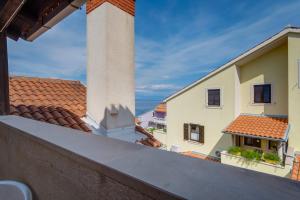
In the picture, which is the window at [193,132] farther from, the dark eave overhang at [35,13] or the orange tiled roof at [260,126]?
the dark eave overhang at [35,13]

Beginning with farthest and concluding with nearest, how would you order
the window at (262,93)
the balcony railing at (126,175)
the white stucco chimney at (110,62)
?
the window at (262,93) → the white stucco chimney at (110,62) → the balcony railing at (126,175)

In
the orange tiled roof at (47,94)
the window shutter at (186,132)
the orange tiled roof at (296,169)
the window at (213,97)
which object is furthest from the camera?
the window shutter at (186,132)

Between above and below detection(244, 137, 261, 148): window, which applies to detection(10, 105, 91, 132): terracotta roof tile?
above

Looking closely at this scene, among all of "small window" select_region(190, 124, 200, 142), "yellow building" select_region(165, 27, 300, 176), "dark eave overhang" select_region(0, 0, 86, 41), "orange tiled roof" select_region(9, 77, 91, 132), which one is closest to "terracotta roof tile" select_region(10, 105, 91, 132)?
"orange tiled roof" select_region(9, 77, 91, 132)

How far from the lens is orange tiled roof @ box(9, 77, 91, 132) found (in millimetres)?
2660

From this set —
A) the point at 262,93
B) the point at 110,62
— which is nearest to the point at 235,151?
the point at 262,93

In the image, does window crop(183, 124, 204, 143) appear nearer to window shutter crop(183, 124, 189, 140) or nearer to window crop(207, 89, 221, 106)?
window shutter crop(183, 124, 189, 140)

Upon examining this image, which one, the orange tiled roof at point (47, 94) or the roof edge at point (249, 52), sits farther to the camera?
the roof edge at point (249, 52)

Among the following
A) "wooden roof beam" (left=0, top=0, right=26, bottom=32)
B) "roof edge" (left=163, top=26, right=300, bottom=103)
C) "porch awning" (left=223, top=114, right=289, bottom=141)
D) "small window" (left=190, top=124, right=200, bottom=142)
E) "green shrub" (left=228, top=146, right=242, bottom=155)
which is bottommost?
"green shrub" (left=228, top=146, right=242, bottom=155)

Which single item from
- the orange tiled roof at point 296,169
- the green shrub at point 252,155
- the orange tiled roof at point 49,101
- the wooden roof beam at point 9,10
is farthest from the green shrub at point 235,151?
the wooden roof beam at point 9,10

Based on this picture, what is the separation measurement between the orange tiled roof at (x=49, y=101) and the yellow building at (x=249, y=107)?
6.19 meters

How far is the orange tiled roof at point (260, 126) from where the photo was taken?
6.41m

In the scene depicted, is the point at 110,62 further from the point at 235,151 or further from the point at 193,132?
the point at 193,132

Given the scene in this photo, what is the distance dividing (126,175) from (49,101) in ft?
10.7
